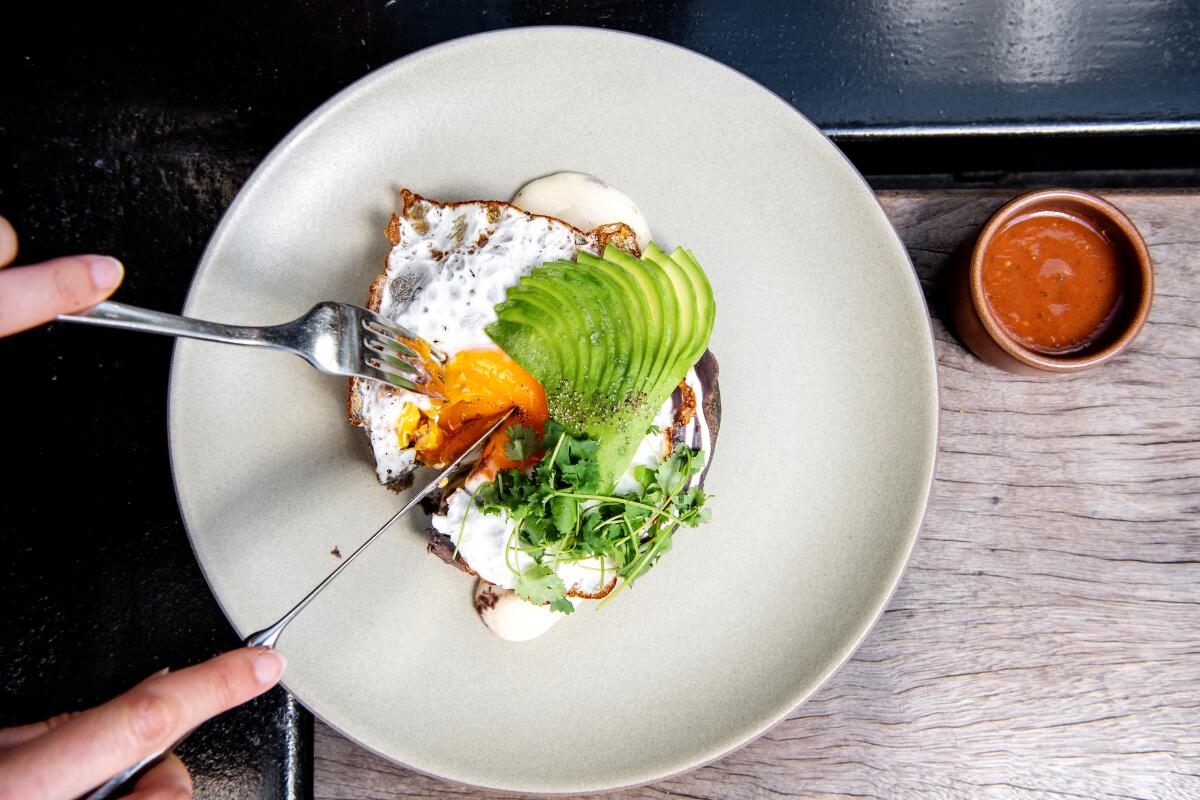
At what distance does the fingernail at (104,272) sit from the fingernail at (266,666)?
2.56ft

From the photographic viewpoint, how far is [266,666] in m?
1.68

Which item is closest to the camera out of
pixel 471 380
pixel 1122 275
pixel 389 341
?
pixel 389 341

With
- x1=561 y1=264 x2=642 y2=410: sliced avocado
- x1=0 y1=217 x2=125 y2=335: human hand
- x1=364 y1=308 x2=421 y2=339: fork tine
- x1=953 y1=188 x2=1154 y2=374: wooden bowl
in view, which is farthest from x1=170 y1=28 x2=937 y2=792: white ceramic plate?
x1=0 y1=217 x2=125 y2=335: human hand

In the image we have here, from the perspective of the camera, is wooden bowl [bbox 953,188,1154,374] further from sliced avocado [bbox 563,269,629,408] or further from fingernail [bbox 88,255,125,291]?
fingernail [bbox 88,255,125,291]

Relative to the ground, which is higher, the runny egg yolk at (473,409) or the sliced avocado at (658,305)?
the sliced avocado at (658,305)

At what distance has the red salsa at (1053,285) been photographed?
95.9 inches

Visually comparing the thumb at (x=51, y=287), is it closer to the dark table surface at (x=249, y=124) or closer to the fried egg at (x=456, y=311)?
the fried egg at (x=456, y=311)

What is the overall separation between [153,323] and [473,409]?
883 millimetres

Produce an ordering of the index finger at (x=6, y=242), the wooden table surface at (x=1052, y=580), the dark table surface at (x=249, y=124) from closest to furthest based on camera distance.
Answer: the index finger at (x=6, y=242), the dark table surface at (x=249, y=124), the wooden table surface at (x=1052, y=580)

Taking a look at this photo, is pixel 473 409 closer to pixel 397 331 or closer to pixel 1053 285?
pixel 397 331

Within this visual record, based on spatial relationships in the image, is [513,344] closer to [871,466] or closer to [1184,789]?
[871,466]

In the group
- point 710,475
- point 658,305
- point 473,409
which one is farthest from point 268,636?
point 710,475

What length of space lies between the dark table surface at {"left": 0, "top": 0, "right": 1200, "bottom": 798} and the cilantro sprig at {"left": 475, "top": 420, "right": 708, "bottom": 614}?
1148mm

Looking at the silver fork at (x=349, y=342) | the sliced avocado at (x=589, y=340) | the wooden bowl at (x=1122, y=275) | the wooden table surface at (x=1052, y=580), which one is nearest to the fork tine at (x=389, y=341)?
the silver fork at (x=349, y=342)
